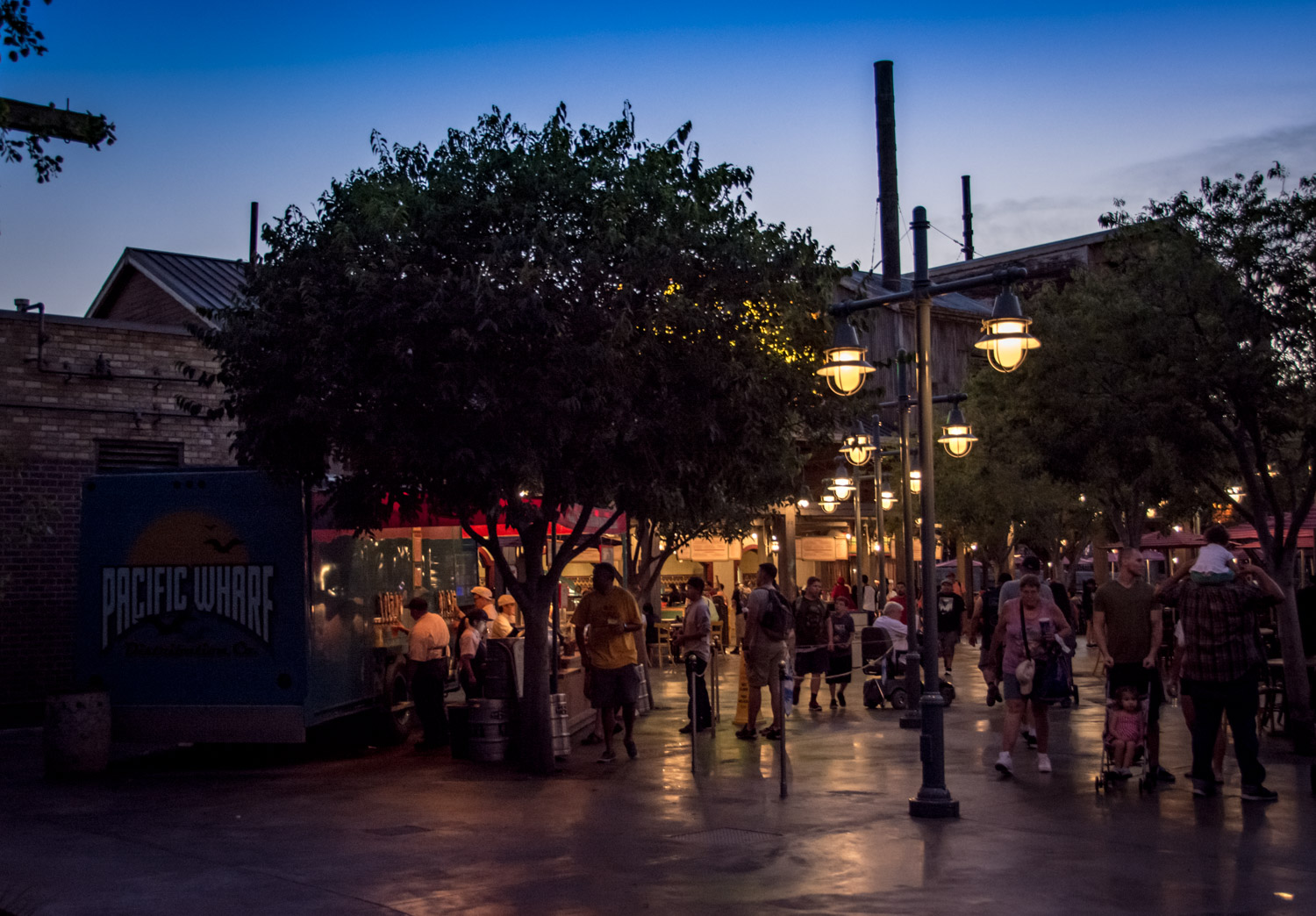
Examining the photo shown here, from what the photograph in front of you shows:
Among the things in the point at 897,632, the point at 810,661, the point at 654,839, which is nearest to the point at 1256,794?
the point at 654,839

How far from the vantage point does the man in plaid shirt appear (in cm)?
1039

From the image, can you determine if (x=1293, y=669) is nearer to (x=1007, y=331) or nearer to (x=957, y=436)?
(x=1007, y=331)

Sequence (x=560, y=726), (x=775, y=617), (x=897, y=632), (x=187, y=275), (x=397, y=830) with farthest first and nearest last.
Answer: (x=187, y=275) → (x=897, y=632) → (x=775, y=617) → (x=560, y=726) → (x=397, y=830)

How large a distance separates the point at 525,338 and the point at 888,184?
9.31 meters

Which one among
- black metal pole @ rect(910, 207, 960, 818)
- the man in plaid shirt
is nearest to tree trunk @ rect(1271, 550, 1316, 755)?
the man in plaid shirt

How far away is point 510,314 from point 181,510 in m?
4.46

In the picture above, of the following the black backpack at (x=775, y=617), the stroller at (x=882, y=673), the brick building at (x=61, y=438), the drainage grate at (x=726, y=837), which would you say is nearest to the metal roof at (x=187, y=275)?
the brick building at (x=61, y=438)

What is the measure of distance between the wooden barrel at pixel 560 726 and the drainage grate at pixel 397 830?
364 centimetres

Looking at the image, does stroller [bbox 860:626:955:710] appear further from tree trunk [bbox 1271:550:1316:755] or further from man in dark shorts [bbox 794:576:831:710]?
tree trunk [bbox 1271:550:1316:755]

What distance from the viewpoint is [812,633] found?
1838 cm

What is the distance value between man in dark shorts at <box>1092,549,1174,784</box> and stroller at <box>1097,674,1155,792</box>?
5cm

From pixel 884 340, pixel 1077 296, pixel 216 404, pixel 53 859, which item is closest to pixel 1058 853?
pixel 53 859

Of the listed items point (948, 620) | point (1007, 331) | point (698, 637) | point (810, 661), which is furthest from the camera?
point (948, 620)

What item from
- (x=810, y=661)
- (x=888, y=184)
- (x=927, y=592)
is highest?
(x=888, y=184)
